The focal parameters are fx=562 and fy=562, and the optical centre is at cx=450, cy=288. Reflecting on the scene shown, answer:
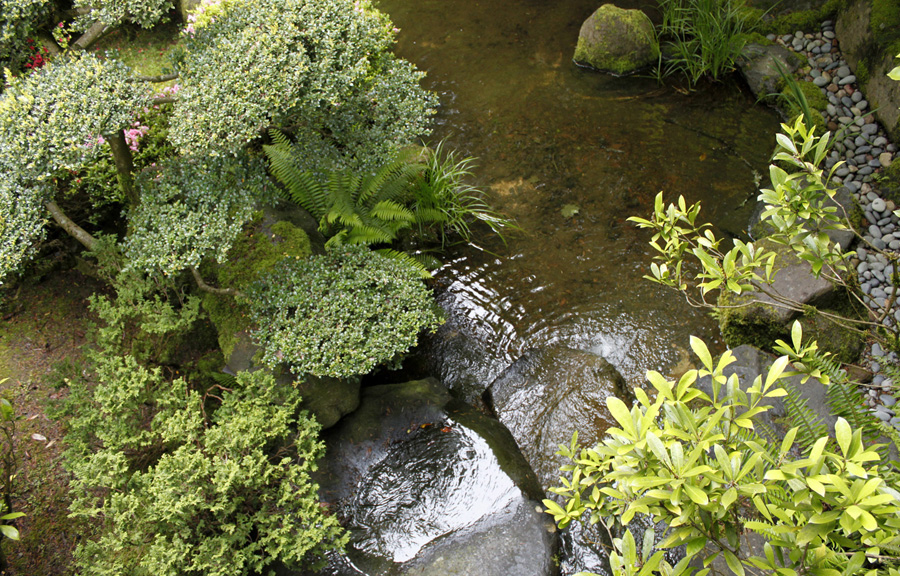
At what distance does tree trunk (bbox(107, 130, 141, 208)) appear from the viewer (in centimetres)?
418

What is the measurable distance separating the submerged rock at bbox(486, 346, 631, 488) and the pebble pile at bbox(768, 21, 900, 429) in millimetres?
1761

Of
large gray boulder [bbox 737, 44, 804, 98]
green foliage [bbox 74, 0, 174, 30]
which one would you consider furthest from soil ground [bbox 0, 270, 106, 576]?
large gray boulder [bbox 737, 44, 804, 98]

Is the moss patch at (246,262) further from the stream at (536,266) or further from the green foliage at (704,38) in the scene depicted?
the green foliage at (704,38)

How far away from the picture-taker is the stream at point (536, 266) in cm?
323

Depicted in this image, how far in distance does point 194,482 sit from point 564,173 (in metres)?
4.21

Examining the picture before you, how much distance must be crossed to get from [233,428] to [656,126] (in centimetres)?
510

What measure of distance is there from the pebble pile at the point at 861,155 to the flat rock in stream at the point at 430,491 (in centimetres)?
240

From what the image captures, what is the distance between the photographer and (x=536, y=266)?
4.84m

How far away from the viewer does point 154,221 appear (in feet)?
11.5

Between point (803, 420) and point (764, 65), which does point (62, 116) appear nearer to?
point (803, 420)

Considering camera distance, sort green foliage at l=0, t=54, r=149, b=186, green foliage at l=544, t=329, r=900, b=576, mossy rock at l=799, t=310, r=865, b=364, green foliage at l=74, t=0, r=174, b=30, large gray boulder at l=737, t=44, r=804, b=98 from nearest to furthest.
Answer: green foliage at l=544, t=329, r=900, b=576 < green foliage at l=0, t=54, r=149, b=186 < green foliage at l=74, t=0, r=174, b=30 < mossy rock at l=799, t=310, r=865, b=364 < large gray boulder at l=737, t=44, r=804, b=98

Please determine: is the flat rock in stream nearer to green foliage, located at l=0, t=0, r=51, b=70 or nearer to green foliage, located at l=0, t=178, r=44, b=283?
green foliage, located at l=0, t=178, r=44, b=283

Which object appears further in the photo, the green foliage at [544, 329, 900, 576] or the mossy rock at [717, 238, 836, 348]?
the mossy rock at [717, 238, 836, 348]

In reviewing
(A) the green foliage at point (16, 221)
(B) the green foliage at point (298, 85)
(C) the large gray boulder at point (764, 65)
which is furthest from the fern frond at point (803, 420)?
(C) the large gray boulder at point (764, 65)
